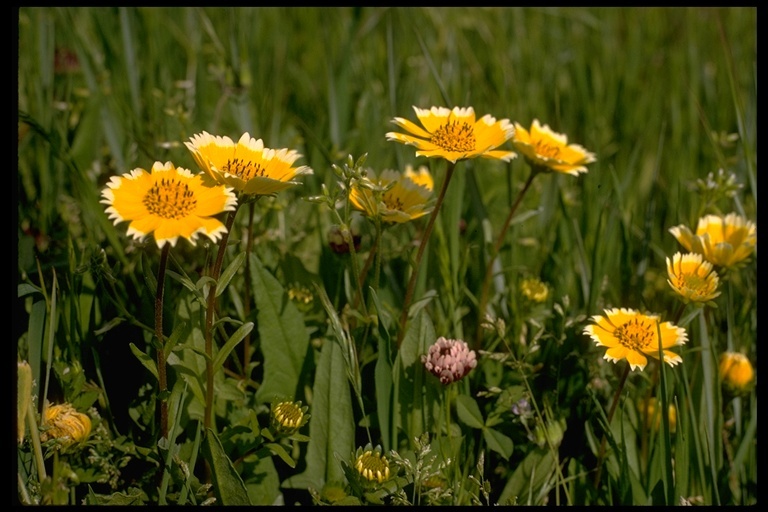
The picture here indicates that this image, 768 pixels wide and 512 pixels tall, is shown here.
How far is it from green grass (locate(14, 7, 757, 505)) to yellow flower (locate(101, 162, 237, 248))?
11 cm

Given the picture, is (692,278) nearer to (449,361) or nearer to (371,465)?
(449,361)

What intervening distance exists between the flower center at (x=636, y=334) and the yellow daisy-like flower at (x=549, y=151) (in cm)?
38

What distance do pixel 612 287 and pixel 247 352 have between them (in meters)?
1.05

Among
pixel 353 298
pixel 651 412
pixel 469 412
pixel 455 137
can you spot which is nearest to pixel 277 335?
pixel 353 298

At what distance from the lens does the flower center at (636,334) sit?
140 cm

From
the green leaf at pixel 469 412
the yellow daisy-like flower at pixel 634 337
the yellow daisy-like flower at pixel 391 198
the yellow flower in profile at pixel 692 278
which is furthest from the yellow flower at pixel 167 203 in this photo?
the yellow flower in profile at pixel 692 278

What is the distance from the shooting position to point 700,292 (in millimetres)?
1456

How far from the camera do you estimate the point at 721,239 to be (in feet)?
5.52

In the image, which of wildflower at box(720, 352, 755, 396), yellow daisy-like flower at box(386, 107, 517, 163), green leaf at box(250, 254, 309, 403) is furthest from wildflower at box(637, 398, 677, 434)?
green leaf at box(250, 254, 309, 403)


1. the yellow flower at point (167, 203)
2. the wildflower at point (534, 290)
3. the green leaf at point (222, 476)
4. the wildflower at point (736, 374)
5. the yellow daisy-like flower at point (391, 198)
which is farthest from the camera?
the wildflower at point (534, 290)

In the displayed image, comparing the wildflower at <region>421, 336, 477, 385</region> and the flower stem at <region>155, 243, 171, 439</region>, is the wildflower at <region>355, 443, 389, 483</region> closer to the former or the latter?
the wildflower at <region>421, 336, 477, 385</region>

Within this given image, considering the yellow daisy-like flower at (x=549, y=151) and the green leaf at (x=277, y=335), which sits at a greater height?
the yellow daisy-like flower at (x=549, y=151)

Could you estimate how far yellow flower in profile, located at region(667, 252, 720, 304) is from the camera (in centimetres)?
144

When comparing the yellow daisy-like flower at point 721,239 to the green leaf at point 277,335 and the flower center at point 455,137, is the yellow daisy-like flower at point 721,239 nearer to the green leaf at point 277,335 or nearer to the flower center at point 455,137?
the flower center at point 455,137
